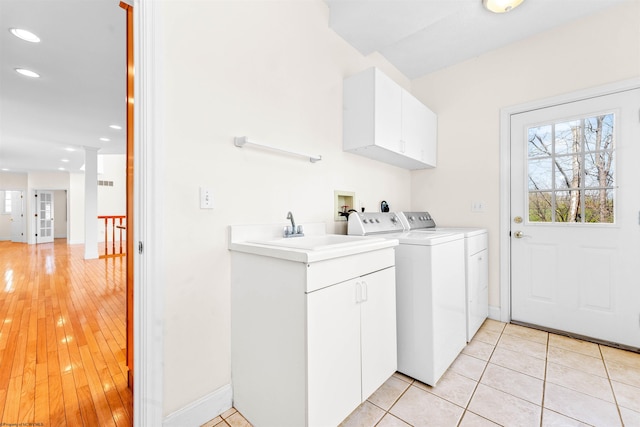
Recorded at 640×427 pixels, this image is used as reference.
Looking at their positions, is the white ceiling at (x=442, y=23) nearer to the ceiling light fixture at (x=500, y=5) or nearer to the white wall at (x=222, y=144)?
the ceiling light fixture at (x=500, y=5)

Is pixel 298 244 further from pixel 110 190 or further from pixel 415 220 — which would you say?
pixel 110 190

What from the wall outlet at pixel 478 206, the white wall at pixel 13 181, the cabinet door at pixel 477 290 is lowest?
the cabinet door at pixel 477 290

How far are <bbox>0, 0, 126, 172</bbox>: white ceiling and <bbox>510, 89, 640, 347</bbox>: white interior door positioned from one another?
12.0 feet

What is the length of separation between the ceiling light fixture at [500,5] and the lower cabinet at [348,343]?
2.15 metres

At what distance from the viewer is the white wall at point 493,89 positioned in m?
2.15

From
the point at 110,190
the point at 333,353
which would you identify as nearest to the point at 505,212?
the point at 333,353

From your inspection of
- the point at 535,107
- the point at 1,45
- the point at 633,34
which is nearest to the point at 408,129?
the point at 535,107

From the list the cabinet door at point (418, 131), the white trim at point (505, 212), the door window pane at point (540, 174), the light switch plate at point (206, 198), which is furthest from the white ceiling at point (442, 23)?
the light switch plate at point (206, 198)

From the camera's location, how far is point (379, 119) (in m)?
2.13

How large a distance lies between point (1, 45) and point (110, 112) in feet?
5.54

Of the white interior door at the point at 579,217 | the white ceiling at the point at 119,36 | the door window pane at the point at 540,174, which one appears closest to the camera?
the white ceiling at the point at 119,36

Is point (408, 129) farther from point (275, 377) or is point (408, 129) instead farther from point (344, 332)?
point (275, 377)

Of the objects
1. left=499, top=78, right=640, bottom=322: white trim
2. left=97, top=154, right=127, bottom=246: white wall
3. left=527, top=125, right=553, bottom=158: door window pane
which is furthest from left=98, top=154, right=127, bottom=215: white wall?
left=527, top=125, right=553, bottom=158: door window pane

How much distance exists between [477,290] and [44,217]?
1274 cm
